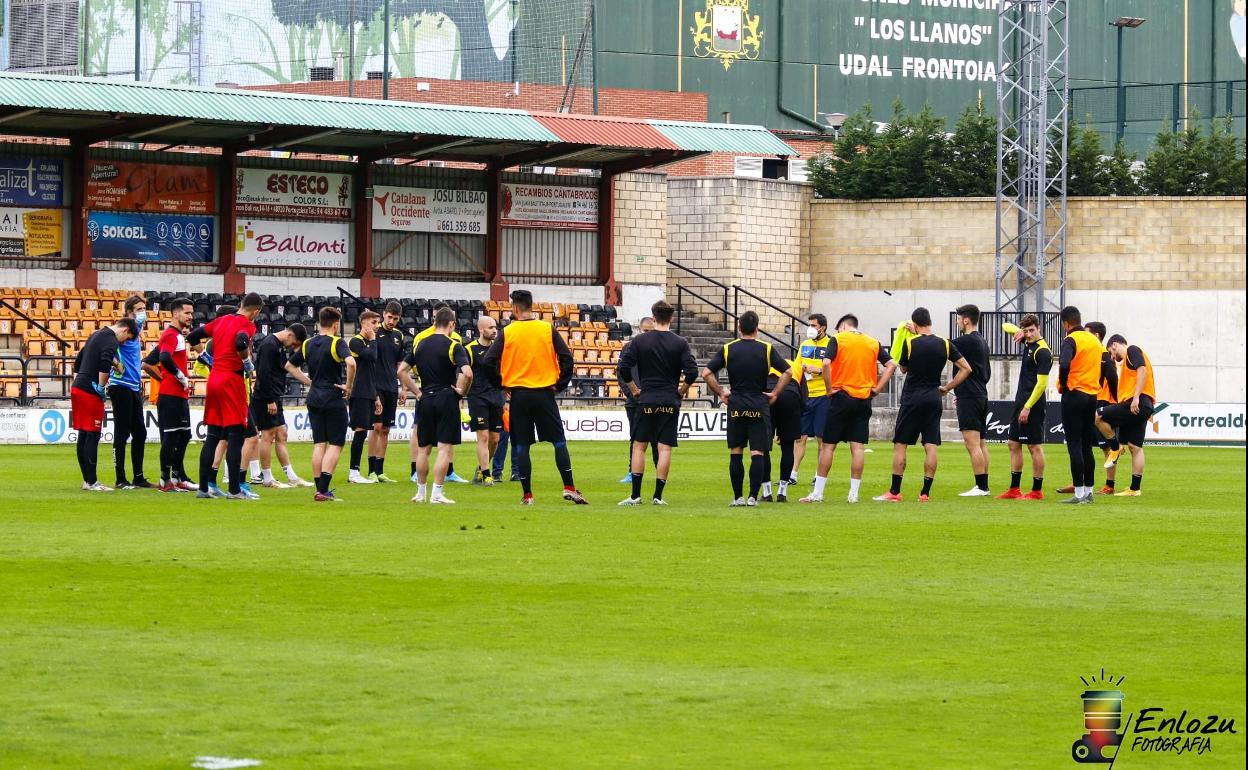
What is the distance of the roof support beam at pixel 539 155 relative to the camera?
46125mm

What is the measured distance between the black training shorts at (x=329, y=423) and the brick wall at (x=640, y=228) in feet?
97.5

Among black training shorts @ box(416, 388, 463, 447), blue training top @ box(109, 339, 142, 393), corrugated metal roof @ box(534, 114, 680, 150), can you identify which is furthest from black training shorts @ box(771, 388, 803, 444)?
corrugated metal roof @ box(534, 114, 680, 150)

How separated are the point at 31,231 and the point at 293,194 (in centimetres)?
618

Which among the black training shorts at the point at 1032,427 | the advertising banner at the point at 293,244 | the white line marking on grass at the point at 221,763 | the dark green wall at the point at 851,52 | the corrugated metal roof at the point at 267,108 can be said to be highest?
the dark green wall at the point at 851,52

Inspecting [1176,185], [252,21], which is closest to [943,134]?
[1176,185]

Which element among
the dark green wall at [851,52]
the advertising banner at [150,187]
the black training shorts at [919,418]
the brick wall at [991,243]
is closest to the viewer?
the black training shorts at [919,418]

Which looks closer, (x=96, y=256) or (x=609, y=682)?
(x=609, y=682)

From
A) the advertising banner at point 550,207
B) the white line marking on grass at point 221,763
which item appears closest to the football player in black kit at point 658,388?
the white line marking on grass at point 221,763

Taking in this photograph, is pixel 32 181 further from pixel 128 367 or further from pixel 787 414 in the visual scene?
pixel 787 414

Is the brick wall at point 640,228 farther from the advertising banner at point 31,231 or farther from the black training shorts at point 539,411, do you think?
the black training shorts at point 539,411

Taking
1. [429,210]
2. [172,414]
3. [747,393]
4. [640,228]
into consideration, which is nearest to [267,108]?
[429,210]

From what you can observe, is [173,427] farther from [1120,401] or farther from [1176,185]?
[1176,185]

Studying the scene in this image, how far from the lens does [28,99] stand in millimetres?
38094

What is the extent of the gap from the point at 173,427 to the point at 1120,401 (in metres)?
10.5
